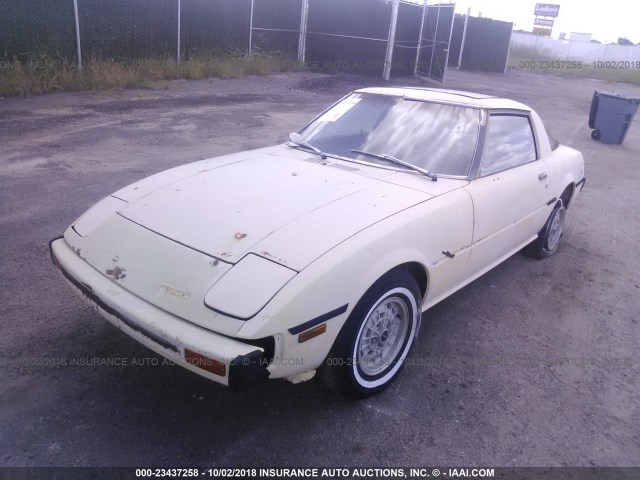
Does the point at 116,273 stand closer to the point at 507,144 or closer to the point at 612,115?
the point at 507,144

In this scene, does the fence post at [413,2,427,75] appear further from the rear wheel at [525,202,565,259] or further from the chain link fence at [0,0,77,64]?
the rear wheel at [525,202,565,259]

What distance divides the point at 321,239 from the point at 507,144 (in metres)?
2.18

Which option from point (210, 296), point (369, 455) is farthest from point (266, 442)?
point (210, 296)

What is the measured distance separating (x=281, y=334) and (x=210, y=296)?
1.21ft

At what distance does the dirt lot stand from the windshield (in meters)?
1.17

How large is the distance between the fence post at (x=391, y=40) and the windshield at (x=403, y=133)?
1515 cm

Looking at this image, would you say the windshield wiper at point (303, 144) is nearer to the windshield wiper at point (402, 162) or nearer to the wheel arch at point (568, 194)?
the windshield wiper at point (402, 162)

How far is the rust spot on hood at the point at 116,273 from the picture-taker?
102 inches

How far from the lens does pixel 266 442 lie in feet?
8.29

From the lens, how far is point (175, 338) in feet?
7.41

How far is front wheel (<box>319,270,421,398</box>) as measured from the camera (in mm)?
2600

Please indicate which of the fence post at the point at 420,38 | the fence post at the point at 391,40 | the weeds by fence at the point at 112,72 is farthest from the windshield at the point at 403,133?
the fence post at the point at 420,38

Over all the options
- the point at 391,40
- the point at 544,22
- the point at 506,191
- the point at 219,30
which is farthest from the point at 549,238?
the point at 544,22

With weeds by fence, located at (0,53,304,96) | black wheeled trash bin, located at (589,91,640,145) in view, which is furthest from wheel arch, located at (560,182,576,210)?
weeds by fence, located at (0,53,304,96)
